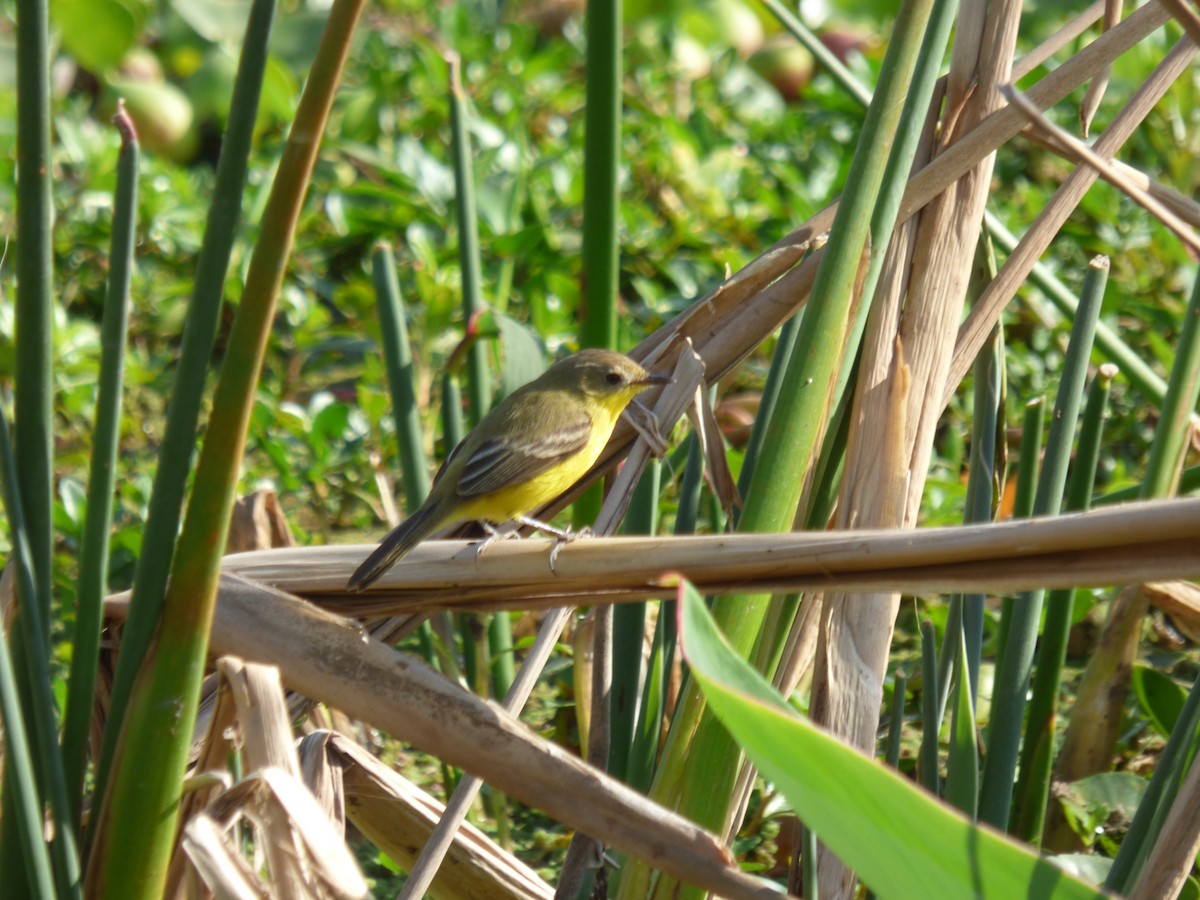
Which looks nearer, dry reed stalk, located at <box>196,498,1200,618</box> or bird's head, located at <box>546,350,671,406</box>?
dry reed stalk, located at <box>196,498,1200,618</box>

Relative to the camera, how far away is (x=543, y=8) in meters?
6.84

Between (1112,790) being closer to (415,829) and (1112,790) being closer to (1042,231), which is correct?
(1042,231)

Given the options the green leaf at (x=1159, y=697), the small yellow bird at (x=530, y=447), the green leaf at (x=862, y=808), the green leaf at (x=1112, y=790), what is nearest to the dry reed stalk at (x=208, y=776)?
the green leaf at (x=862, y=808)

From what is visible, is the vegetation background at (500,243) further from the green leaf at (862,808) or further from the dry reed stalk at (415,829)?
the green leaf at (862,808)

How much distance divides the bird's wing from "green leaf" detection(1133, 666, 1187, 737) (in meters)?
0.96

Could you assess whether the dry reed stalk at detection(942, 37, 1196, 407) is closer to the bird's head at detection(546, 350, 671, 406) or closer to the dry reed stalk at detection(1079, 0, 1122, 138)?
the dry reed stalk at detection(1079, 0, 1122, 138)

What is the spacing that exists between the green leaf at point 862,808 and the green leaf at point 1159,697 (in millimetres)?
1360

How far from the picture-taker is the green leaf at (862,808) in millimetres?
734

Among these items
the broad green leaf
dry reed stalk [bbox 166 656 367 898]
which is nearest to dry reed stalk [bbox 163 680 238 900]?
dry reed stalk [bbox 166 656 367 898]

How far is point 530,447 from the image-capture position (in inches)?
85.3

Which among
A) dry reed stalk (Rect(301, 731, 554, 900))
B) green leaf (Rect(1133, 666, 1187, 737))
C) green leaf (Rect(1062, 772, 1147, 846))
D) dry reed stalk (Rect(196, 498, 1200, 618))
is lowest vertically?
dry reed stalk (Rect(301, 731, 554, 900))

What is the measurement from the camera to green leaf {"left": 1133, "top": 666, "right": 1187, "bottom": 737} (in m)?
2.06

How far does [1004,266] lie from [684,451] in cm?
105

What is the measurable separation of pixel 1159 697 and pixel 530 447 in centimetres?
106
